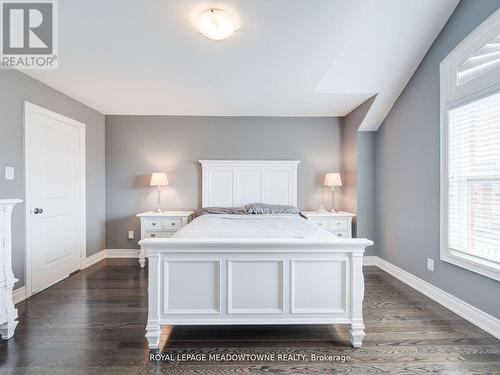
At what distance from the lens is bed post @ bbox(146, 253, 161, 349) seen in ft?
5.74

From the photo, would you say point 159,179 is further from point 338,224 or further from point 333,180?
point 338,224

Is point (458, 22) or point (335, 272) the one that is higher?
point (458, 22)

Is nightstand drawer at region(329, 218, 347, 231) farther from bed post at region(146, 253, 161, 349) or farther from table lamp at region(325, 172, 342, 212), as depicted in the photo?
bed post at region(146, 253, 161, 349)

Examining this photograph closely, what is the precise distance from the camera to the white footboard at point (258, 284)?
1767 mm

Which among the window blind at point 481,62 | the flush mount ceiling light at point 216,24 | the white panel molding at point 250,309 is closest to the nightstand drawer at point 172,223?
the white panel molding at point 250,309

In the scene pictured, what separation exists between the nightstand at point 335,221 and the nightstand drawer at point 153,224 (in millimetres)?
2129

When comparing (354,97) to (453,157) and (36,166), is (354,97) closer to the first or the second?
(453,157)

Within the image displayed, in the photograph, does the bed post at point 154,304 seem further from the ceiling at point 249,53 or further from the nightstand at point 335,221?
the nightstand at point 335,221

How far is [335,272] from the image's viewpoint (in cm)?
180

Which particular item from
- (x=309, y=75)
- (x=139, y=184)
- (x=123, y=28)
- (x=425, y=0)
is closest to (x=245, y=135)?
(x=309, y=75)

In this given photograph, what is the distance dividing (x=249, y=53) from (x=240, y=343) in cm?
247

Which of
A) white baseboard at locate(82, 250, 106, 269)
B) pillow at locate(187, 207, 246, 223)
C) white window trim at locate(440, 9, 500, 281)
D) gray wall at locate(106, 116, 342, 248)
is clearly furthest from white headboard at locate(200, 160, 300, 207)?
white window trim at locate(440, 9, 500, 281)

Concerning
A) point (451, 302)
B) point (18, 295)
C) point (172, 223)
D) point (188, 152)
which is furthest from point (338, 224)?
point (18, 295)

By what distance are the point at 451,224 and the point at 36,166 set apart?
14.0ft
